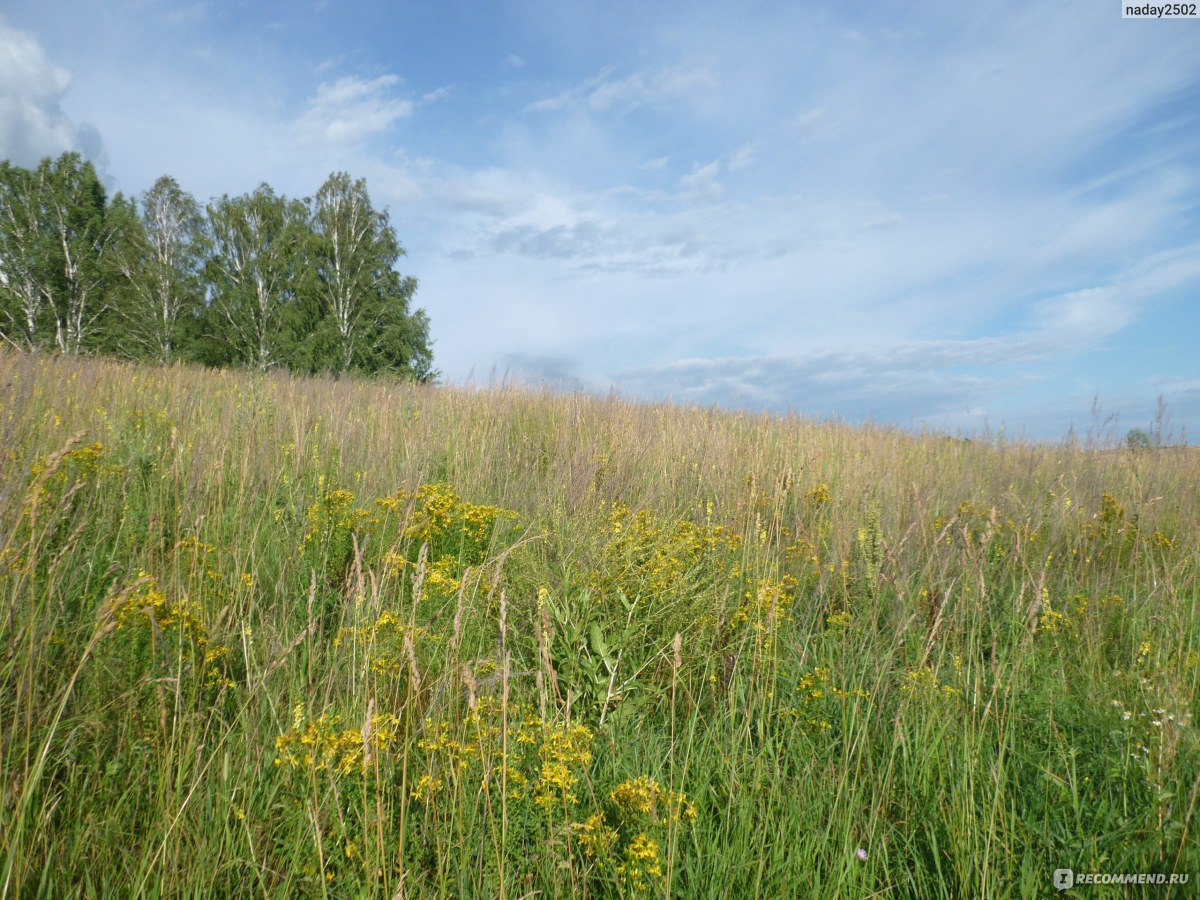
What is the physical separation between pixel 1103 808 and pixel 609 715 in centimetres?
130

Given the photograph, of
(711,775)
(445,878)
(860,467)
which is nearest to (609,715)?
(711,775)

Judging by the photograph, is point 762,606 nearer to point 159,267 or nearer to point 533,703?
point 533,703

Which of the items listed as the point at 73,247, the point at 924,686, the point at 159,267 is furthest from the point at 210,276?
the point at 924,686

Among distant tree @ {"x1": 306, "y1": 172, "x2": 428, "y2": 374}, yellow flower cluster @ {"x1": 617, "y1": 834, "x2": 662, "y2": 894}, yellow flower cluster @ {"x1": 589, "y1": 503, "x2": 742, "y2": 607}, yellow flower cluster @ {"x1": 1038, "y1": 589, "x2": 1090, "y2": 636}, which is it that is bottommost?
yellow flower cluster @ {"x1": 617, "y1": 834, "x2": 662, "y2": 894}

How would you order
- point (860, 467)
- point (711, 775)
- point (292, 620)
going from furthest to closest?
point (860, 467), point (292, 620), point (711, 775)

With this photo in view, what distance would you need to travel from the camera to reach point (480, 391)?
8109 millimetres

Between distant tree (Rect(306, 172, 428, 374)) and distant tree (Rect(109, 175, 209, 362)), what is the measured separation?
4.80m

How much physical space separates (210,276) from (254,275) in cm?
206

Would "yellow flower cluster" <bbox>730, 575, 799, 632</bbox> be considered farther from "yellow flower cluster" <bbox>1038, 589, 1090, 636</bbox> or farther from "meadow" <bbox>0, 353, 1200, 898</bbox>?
"yellow flower cluster" <bbox>1038, 589, 1090, 636</bbox>

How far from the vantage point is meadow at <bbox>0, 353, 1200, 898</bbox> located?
1.35 m

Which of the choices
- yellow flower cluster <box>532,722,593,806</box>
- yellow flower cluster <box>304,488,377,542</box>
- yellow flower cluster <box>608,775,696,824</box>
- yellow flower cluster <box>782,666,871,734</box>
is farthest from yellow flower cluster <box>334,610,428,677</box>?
yellow flower cluster <box>782,666,871,734</box>

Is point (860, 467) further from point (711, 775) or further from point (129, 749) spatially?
point (129, 749)

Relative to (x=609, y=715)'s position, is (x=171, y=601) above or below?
above

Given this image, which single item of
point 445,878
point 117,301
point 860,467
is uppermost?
point 117,301
